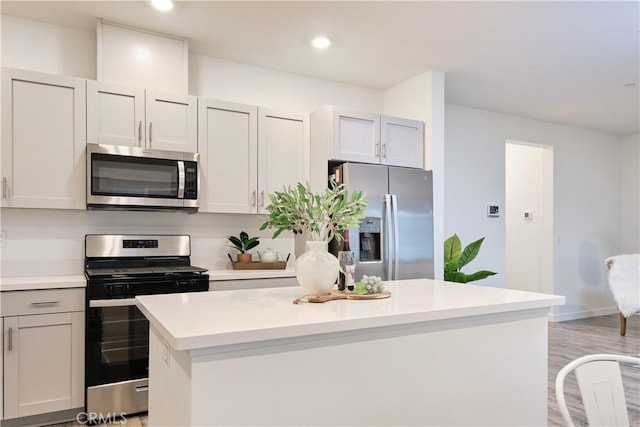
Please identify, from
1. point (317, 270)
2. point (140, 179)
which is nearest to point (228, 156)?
point (140, 179)

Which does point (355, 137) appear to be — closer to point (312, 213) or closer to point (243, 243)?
point (243, 243)

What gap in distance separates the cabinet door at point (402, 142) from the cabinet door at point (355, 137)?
0.25 feet

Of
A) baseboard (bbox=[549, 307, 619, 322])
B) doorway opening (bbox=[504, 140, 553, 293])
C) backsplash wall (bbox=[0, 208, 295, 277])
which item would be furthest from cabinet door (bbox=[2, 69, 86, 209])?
baseboard (bbox=[549, 307, 619, 322])

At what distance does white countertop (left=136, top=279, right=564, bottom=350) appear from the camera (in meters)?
1.32

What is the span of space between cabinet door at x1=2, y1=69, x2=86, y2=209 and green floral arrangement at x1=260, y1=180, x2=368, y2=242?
5.80 ft

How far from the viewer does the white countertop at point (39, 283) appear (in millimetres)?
2543

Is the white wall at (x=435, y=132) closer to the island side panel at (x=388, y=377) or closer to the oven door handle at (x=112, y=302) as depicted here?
the island side panel at (x=388, y=377)

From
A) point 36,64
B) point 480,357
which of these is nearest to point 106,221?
point 36,64

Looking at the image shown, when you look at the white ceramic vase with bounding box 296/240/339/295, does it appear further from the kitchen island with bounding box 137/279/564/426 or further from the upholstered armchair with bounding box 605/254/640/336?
the upholstered armchair with bounding box 605/254/640/336

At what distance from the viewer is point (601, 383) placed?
134 cm

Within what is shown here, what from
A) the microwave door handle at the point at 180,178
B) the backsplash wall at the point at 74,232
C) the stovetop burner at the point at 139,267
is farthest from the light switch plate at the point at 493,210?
the microwave door handle at the point at 180,178

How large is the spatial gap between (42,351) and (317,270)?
6.15 ft

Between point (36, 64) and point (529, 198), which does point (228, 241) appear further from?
point (529, 198)

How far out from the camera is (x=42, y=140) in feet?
9.31
